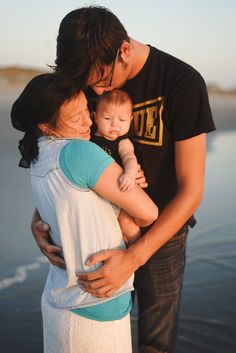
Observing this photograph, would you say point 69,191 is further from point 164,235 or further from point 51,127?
point 164,235

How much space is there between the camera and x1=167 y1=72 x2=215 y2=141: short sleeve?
2.35 m

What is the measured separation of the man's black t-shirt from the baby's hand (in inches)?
16.4

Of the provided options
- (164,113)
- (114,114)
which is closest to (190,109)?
(164,113)

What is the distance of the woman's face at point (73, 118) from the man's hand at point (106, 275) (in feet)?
1.57

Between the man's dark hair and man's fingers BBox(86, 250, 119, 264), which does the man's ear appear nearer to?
the man's dark hair

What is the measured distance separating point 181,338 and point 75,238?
184 cm

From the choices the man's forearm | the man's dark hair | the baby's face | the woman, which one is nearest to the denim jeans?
the man's forearm

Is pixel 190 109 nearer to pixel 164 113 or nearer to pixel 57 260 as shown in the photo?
pixel 164 113

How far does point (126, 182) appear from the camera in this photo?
206cm


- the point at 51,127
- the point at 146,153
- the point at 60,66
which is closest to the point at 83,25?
the point at 60,66

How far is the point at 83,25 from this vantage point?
2234 millimetres

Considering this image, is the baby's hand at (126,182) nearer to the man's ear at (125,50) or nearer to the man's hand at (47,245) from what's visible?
the man's hand at (47,245)

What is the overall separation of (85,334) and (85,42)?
1.16m

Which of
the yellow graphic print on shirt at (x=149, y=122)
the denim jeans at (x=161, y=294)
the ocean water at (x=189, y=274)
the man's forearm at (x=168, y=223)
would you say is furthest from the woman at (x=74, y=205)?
the ocean water at (x=189, y=274)
